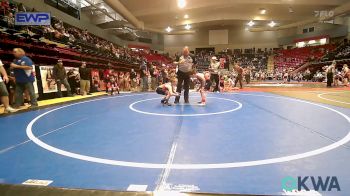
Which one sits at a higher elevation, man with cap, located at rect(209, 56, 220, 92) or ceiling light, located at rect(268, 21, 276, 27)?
ceiling light, located at rect(268, 21, 276, 27)

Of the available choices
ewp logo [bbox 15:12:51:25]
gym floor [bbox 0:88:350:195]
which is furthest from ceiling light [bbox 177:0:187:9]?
gym floor [bbox 0:88:350:195]

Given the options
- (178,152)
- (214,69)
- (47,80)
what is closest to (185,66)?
(214,69)

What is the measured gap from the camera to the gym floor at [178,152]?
236cm

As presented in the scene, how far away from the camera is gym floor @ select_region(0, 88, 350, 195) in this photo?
2357 mm

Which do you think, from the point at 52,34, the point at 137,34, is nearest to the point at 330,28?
the point at 137,34

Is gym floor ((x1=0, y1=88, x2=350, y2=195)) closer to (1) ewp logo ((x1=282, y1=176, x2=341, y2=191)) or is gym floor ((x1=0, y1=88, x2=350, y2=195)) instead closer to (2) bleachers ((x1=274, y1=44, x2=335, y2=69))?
(1) ewp logo ((x1=282, y1=176, x2=341, y2=191))

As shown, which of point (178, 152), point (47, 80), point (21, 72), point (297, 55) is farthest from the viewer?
point (297, 55)

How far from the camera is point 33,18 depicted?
987 centimetres

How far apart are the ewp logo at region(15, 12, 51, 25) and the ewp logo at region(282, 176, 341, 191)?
10.2m

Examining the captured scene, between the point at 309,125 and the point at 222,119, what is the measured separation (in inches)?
64.8

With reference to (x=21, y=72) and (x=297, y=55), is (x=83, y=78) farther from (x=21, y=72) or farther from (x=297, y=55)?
(x=297, y=55)

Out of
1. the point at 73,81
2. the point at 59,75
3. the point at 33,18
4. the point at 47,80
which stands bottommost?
the point at 73,81

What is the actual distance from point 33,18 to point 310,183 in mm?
11052

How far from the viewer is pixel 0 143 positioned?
3.71 meters
